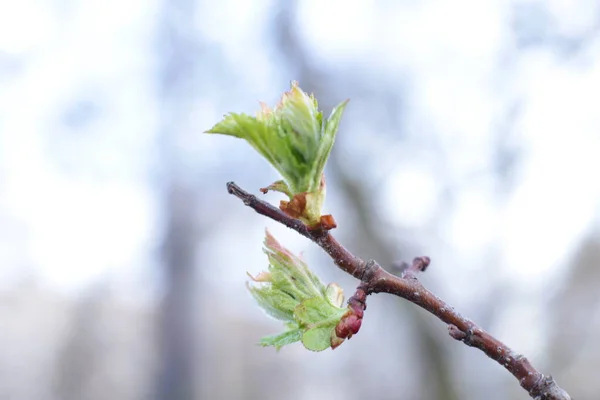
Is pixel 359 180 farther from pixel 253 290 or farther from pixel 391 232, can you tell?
pixel 253 290

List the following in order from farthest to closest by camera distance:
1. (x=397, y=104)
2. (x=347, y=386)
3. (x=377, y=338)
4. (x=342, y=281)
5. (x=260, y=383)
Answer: (x=260, y=383) → (x=347, y=386) → (x=377, y=338) → (x=397, y=104) → (x=342, y=281)

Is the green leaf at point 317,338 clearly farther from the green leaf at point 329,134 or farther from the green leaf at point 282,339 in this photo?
the green leaf at point 329,134

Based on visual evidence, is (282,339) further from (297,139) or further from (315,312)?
(297,139)

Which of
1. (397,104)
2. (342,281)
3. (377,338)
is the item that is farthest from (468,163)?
(377,338)

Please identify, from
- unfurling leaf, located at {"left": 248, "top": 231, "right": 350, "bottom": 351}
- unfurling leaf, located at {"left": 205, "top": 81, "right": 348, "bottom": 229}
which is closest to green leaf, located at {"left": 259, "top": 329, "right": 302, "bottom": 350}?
unfurling leaf, located at {"left": 248, "top": 231, "right": 350, "bottom": 351}

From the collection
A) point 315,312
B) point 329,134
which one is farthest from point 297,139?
point 315,312

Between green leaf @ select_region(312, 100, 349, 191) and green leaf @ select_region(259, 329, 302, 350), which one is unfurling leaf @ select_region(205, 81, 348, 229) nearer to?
green leaf @ select_region(312, 100, 349, 191)
